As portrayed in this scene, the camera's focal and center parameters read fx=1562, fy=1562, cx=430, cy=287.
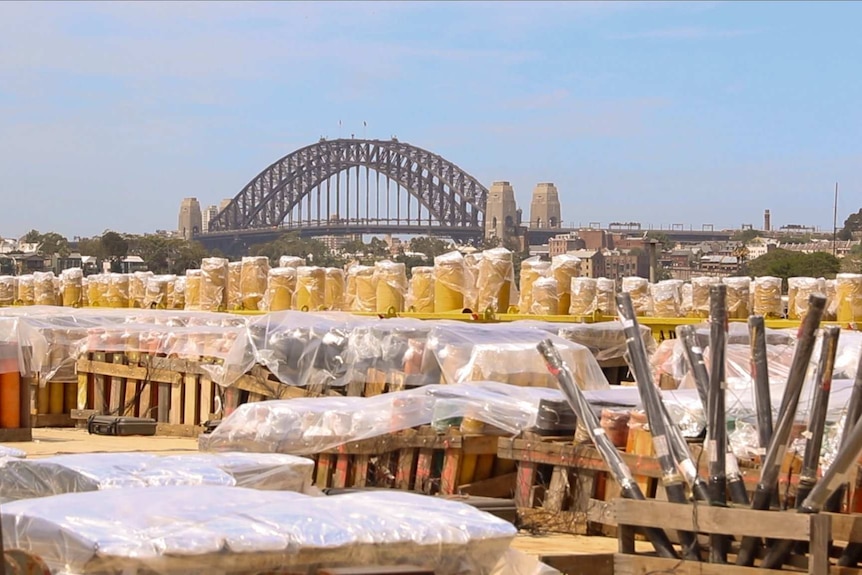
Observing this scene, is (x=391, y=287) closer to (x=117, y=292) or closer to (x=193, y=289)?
(x=193, y=289)

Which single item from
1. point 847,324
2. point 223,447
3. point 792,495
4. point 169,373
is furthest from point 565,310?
point 792,495

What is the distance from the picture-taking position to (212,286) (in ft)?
105

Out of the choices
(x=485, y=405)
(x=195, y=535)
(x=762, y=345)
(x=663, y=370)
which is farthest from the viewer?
(x=663, y=370)

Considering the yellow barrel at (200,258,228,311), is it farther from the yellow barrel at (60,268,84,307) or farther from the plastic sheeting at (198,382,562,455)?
the plastic sheeting at (198,382,562,455)

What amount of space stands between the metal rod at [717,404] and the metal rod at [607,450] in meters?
0.32

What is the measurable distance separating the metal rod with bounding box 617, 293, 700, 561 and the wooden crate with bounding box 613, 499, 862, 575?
116 millimetres

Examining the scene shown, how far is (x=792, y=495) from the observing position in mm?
9766

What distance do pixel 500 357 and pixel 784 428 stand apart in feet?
24.9

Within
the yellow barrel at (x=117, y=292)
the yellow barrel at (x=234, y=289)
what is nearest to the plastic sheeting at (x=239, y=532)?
the yellow barrel at (x=234, y=289)

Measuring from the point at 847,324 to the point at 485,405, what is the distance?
39.9 ft

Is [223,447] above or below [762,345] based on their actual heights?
below

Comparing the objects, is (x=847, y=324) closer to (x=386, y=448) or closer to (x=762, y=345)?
(x=386, y=448)

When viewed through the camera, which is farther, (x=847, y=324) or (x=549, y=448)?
(x=847, y=324)

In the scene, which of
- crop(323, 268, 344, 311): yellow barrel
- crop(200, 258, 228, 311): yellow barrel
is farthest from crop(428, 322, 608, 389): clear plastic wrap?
crop(200, 258, 228, 311): yellow barrel
